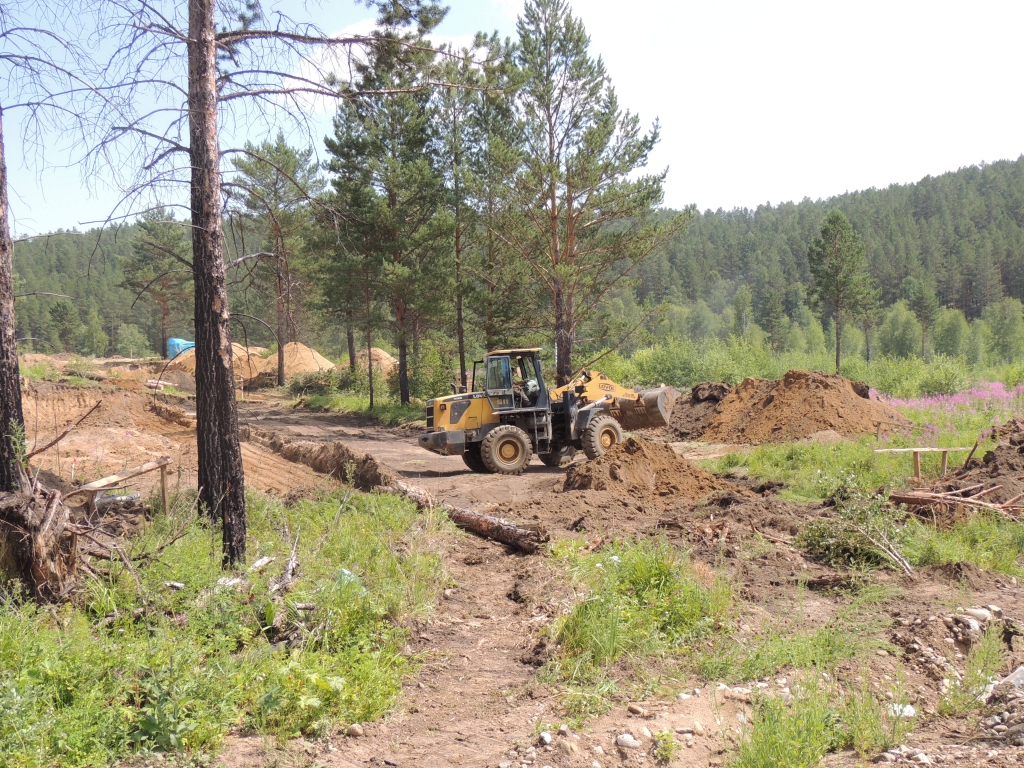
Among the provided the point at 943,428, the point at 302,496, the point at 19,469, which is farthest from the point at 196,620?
the point at 943,428

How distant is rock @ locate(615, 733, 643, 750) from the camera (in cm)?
415

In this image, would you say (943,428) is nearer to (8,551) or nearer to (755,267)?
(8,551)

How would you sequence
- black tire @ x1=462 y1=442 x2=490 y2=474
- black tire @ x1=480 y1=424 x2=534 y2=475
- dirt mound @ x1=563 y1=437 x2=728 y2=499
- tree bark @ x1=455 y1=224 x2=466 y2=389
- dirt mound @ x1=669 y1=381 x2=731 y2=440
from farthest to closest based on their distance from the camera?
tree bark @ x1=455 y1=224 x2=466 y2=389 → dirt mound @ x1=669 y1=381 x2=731 y2=440 → black tire @ x1=462 y1=442 x2=490 y2=474 → black tire @ x1=480 y1=424 x2=534 y2=475 → dirt mound @ x1=563 y1=437 x2=728 y2=499

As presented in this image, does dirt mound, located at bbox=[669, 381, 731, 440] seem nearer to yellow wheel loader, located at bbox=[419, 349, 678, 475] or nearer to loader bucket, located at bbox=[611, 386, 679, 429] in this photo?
loader bucket, located at bbox=[611, 386, 679, 429]

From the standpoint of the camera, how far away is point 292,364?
43.0m

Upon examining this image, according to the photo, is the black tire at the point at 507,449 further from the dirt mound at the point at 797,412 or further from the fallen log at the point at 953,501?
the fallen log at the point at 953,501

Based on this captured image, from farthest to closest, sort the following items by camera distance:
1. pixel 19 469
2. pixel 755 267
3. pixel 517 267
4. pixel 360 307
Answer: pixel 755 267, pixel 360 307, pixel 517 267, pixel 19 469

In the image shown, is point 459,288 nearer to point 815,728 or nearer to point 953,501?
point 953,501

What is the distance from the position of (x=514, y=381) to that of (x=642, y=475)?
3.67 m

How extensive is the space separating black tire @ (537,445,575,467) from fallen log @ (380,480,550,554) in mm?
6104

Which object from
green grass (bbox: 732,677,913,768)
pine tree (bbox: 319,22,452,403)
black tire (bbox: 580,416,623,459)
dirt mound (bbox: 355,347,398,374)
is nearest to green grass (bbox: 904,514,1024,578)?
green grass (bbox: 732,677,913,768)

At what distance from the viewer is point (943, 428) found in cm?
1536

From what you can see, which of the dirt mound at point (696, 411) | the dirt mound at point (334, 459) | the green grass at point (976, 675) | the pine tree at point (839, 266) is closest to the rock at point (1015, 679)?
the green grass at point (976, 675)

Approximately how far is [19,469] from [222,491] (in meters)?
1.49
